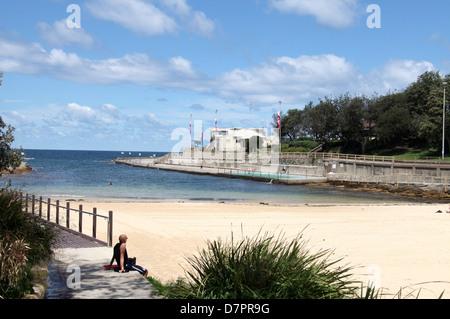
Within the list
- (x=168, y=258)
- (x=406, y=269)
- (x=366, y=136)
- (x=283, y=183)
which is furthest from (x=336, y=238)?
(x=366, y=136)

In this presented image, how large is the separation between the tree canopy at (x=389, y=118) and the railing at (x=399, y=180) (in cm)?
1300

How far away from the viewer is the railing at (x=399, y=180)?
1755 inches

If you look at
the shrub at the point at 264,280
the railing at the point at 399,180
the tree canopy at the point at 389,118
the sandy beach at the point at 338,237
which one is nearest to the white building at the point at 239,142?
the tree canopy at the point at 389,118

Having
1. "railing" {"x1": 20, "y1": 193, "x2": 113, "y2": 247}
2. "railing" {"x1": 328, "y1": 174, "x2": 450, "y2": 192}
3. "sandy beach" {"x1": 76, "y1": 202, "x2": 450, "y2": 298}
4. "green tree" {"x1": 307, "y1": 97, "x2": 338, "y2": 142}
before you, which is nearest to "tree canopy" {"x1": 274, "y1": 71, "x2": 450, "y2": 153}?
"green tree" {"x1": 307, "y1": 97, "x2": 338, "y2": 142}

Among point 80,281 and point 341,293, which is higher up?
point 341,293

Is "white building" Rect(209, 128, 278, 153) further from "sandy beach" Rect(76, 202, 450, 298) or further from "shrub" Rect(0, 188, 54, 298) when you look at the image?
"shrub" Rect(0, 188, 54, 298)

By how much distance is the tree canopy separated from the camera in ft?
195

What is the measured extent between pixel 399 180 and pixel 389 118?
801 inches

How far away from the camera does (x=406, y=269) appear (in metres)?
11.7

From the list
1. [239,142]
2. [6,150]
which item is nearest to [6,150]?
[6,150]

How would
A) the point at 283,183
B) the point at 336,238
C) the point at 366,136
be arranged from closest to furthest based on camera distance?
the point at 336,238
the point at 283,183
the point at 366,136

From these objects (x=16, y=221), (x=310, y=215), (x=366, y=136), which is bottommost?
(x=310, y=215)
